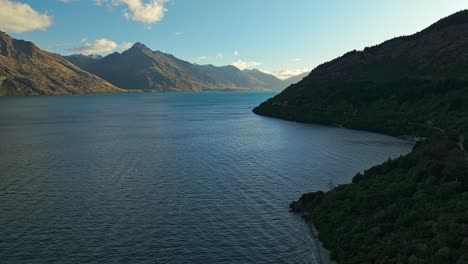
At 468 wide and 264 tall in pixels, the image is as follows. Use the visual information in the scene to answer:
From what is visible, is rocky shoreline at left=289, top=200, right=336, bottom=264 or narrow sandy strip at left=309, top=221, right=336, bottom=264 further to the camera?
rocky shoreline at left=289, top=200, right=336, bottom=264

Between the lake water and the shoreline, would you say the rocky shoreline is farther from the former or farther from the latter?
the lake water

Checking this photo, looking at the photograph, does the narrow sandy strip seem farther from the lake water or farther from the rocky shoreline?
the lake water

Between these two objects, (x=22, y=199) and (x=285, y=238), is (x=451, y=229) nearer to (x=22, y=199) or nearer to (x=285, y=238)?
(x=285, y=238)

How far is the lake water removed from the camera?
169 ft

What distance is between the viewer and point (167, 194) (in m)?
74.6

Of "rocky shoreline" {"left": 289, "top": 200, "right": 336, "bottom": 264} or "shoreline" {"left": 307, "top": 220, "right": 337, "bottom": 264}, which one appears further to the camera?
"rocky shoreline" {"left": 289, "top": 200, "right": 336, "bottom": 264}

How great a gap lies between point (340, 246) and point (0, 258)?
39151 millimetres

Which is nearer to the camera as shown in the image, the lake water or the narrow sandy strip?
the narrow sandy strip

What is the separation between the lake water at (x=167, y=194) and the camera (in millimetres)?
51656

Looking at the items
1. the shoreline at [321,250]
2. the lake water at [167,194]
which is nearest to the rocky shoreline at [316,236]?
the shoreline at [321,250]

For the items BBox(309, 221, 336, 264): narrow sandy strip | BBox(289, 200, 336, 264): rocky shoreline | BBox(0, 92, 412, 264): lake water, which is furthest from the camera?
BBox(0, 92, 412, 264): lake water

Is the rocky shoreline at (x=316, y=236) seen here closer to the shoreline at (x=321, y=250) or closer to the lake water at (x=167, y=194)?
the shoreline at (x=321, y=250)

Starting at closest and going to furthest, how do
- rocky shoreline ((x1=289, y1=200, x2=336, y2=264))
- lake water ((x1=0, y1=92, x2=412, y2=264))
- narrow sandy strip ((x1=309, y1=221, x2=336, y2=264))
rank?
narrow sandy strip ((x1=309, y1=221, x2=336, y2=264)), rocky shoreline ((x1=289, y1=200, x2=336, y2=264)), lake water ((x1=0, y1=92, x2=412, y2=264))

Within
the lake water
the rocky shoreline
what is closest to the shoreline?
the rocky shoreline
